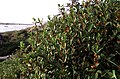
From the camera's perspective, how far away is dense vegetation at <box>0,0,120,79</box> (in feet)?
13.0

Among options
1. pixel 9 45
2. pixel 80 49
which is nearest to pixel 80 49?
pixel 80 49

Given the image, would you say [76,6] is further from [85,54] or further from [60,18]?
[85,54]

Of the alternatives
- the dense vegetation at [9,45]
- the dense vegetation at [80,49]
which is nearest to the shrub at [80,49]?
the dense vegetation at [80,49]

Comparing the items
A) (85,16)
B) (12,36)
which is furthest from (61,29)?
(12,36)

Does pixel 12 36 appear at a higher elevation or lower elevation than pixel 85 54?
higher

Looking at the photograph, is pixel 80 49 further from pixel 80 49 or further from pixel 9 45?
pixel 9 45

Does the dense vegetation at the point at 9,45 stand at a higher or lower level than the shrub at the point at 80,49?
higher

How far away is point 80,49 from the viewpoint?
13.4ft

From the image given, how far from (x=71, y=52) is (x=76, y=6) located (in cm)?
114

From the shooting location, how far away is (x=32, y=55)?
4348 millimetres

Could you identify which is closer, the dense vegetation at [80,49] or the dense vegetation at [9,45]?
the dense vegetation at [80,49]

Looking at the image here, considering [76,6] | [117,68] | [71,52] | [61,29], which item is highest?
[76,6]

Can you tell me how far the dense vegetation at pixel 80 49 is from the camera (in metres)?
3.98

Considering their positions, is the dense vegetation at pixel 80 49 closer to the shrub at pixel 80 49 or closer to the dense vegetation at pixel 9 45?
the shrub at pixel 80 49
